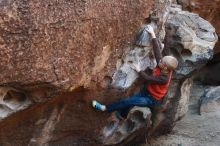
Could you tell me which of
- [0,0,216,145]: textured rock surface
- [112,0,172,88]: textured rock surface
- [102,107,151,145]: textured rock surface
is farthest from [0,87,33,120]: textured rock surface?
[102,107,151,145]: textured rock surface

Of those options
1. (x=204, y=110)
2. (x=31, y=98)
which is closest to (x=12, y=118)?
(x=31, y=98)

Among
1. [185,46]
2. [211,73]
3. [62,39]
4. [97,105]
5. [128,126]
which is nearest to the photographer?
[62,39]

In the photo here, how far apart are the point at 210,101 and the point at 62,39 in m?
4.59

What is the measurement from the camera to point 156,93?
646 centimetres

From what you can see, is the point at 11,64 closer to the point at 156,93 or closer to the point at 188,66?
the point at 156,93

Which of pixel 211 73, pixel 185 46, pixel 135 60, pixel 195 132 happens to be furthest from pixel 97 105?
pixel 211 73

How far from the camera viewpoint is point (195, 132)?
8.29 meters

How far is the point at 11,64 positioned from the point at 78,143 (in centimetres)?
186

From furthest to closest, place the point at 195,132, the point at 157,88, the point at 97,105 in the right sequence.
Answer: the point at 195,132, the point at 157,88, the point at 97,105

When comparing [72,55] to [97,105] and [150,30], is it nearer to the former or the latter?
[97,105]

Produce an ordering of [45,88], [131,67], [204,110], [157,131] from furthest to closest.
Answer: [204,110]
[157,131]
[131,67]
[45,88]

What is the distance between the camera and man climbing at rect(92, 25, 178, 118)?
247 inches

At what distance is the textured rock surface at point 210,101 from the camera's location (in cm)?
916

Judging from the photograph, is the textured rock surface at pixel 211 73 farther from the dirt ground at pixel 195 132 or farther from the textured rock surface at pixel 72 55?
the textured rock surface at pixel 72 55
